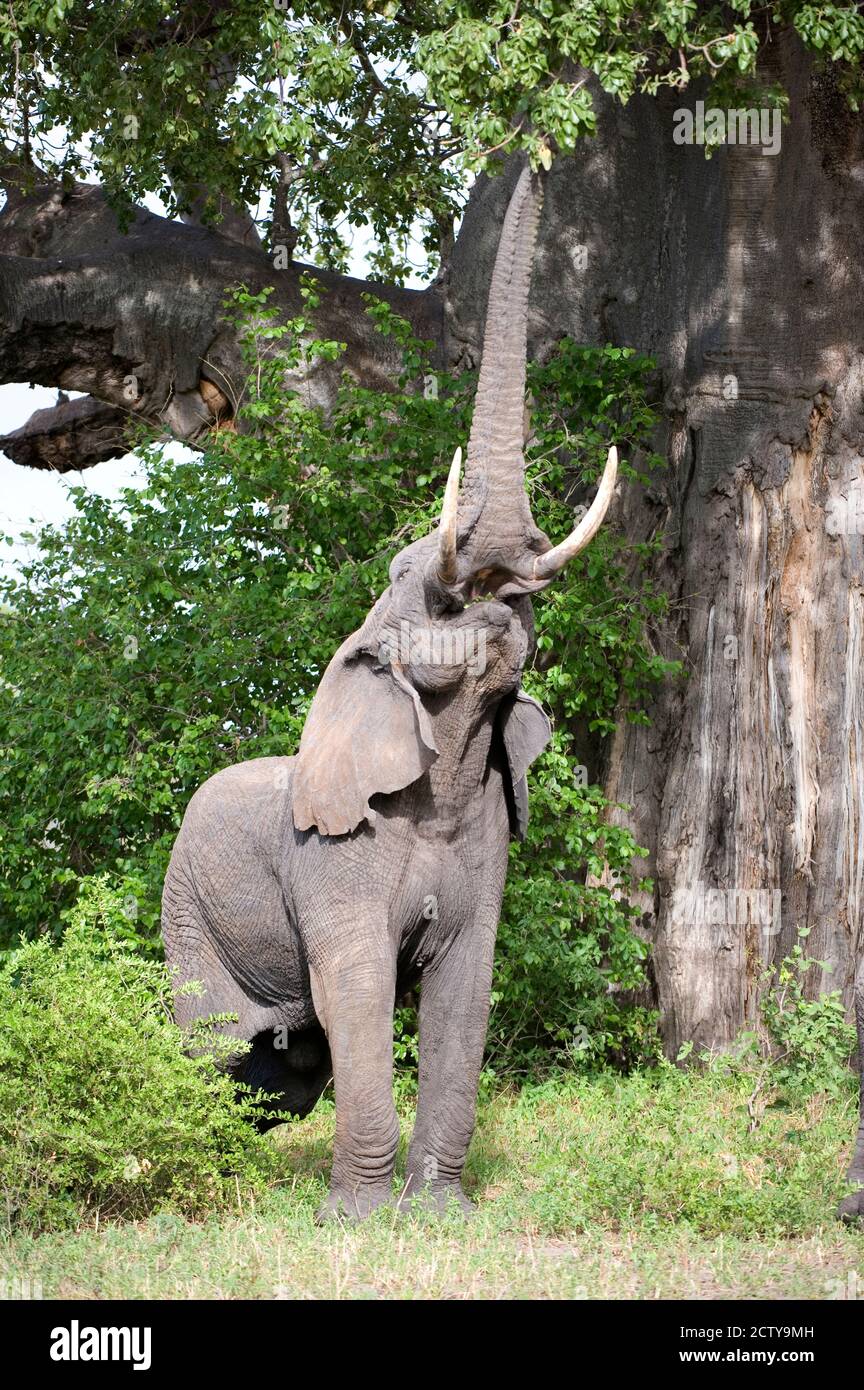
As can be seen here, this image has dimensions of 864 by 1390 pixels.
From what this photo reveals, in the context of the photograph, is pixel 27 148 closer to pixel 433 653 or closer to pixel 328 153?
pixel 328 153

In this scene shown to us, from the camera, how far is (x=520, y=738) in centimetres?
699

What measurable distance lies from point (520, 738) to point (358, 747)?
703 mm

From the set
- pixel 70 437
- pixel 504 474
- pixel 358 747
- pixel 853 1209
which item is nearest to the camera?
pixel 504 474

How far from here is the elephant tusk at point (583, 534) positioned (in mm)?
6219

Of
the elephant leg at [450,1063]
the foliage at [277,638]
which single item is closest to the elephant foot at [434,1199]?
the elephant leg at [450,1063]

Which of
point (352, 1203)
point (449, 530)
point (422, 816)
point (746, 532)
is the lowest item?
point (352, 1203)

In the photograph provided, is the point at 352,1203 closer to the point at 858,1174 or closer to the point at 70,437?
the point at 858,1174

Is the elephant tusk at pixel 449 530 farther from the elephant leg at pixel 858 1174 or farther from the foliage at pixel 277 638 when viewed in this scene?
the foliage at pixel 277 638

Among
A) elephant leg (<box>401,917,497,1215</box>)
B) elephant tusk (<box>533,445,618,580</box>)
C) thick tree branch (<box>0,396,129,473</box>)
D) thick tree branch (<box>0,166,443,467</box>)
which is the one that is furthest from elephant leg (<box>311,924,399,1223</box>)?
thick tree branch (<box>0,396,129,473</box>)

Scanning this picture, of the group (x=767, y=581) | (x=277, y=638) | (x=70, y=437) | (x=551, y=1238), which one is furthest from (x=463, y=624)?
(x=70, y=437)

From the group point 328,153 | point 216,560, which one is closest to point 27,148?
point 328,153

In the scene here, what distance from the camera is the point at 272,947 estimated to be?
23.7ft

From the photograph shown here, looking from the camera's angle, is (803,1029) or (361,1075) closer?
(361,1075)

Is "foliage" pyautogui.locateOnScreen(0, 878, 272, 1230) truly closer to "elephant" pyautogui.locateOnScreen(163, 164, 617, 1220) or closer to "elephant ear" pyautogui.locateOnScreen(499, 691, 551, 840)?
"elephant" pyautogui.locateOnScreen(163, 164, 617, 1220)
